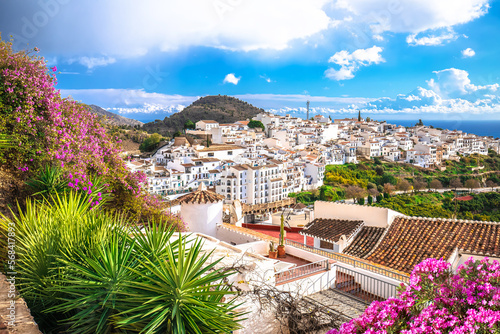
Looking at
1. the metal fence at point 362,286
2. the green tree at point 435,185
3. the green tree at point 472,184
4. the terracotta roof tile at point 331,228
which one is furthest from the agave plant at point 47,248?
the green tree at point 472,184

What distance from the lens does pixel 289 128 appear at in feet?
299

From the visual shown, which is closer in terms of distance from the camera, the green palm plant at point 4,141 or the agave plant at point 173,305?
the agave plant at point 173,305

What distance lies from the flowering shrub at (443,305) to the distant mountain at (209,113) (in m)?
94.1

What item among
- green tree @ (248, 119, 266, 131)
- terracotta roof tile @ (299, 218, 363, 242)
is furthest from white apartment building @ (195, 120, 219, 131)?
terracotta roof tile @ (299, 218, 363, 242)

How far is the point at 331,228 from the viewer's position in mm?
12867

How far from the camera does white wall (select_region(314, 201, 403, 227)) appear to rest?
1245 centimetres

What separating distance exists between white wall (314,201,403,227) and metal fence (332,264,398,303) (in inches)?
212

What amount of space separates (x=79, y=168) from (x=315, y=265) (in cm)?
518

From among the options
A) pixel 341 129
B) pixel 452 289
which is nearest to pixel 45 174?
pixel 452 289

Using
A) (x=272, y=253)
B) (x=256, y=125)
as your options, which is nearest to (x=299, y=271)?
(x=272, y=253)

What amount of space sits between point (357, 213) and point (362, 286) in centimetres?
600

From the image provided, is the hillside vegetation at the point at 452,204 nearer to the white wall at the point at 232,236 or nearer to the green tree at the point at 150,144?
the white wall at the point at 232,236

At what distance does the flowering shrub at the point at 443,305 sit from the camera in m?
3.01

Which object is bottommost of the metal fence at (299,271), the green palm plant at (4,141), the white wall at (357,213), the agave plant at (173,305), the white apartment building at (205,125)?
the white wall at (357,213)
